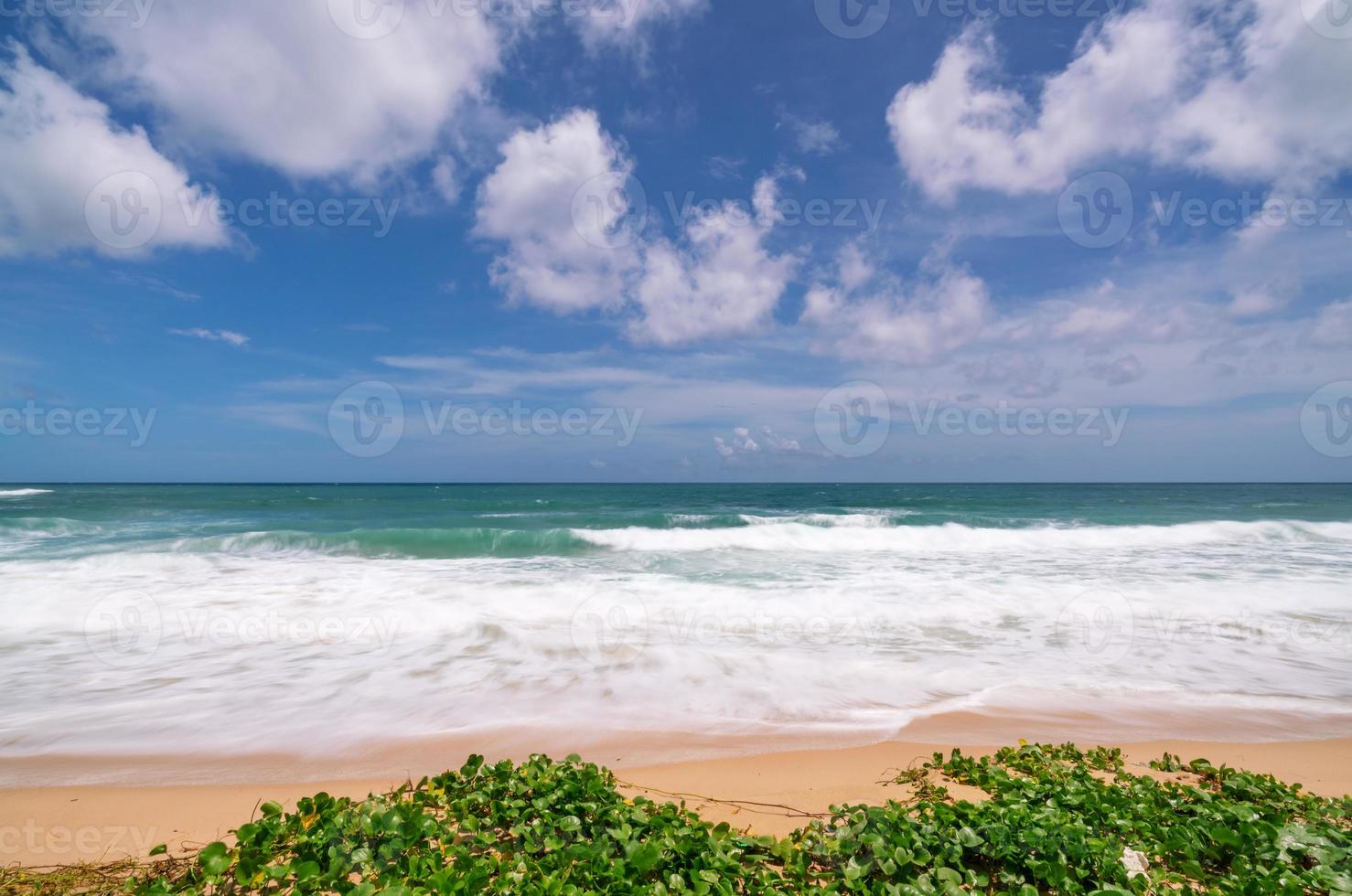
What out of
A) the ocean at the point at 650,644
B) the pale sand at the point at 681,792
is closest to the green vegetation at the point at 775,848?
the pale sand at the point at 681,792

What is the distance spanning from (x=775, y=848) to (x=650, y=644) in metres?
4.82

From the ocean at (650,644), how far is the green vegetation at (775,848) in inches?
76.7

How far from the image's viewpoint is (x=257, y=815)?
11.6ft

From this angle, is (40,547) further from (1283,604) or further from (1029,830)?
(1283,604)

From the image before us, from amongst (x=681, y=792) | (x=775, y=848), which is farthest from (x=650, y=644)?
(x=775, y=848)

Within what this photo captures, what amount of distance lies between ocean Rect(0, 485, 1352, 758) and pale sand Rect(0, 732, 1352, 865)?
456 mm

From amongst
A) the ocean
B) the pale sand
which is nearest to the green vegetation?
the pale sand

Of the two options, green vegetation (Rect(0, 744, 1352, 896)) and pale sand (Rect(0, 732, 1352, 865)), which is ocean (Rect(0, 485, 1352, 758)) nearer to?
pale sand (Rect(0, 732, 1352, 865))

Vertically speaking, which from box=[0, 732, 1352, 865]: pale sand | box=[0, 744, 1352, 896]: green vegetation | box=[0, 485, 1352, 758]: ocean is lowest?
box=[0, 485, 1352, 758]: ocean

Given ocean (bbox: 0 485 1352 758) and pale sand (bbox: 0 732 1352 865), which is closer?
pale sand (bbox: 0 732 1352 865)

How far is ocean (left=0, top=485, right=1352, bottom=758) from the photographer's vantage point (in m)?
5.24

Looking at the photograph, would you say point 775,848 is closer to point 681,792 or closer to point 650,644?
point 681,792

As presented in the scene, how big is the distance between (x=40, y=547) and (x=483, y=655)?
18909 mm

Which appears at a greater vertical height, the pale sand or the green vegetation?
the green vegetation
